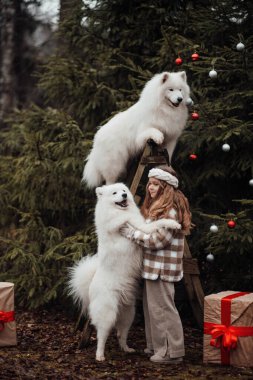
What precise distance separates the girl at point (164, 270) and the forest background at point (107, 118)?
836 mm

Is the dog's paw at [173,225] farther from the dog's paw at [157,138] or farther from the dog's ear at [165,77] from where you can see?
the dog's ear at [165,77]

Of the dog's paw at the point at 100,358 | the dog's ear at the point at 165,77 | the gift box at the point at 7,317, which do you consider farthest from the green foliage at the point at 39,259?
the dog's ear at the point at 165,77

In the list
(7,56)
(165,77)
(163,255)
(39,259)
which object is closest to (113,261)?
(163,255)

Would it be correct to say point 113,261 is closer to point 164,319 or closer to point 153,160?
point 164,319

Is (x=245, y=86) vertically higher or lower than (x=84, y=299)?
higher

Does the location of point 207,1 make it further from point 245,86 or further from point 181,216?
point 181,216

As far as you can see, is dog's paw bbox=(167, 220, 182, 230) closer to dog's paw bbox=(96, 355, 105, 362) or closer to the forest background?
the forest background

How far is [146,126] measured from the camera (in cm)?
559

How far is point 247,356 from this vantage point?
512 cm

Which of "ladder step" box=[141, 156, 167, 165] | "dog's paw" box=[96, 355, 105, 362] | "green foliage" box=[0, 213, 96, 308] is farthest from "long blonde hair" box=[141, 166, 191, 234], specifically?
"green foliage" box=[0, 213, 96, 308]

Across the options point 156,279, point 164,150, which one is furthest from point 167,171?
point 156,279

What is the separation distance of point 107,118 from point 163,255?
305cm

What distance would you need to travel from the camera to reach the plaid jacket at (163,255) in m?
5.16

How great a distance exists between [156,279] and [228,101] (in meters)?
2.47
